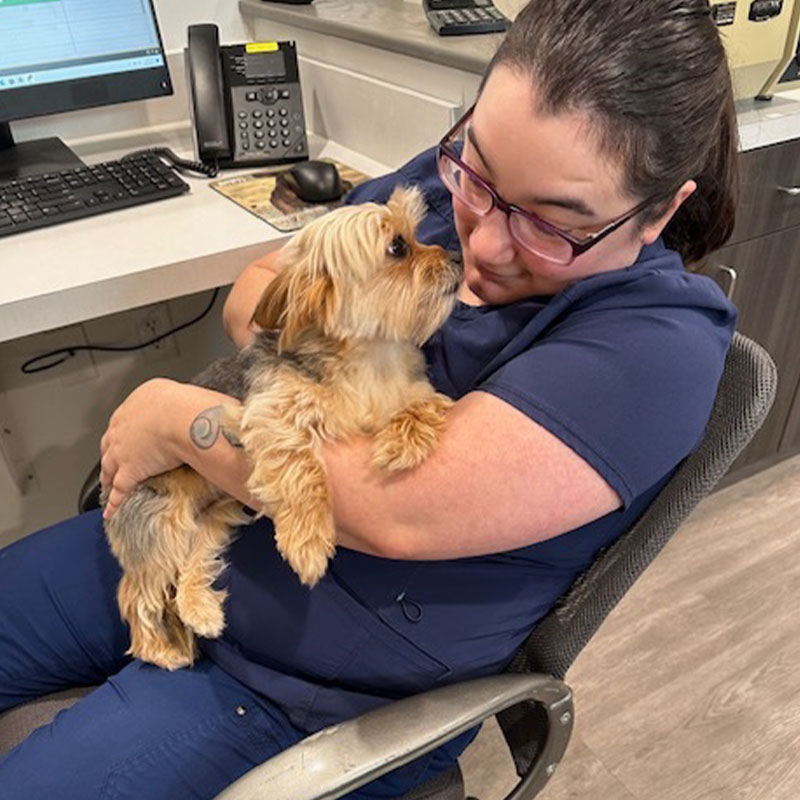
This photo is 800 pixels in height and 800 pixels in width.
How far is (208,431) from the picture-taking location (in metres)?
0.95

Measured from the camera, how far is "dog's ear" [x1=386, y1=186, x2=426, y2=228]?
3.31 feet

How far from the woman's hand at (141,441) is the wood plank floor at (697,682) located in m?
0.96

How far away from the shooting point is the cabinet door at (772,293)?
176 cm

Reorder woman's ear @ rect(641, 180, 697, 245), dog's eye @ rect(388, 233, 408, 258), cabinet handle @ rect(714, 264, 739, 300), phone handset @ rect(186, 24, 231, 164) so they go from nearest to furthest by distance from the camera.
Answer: woman's ear @ rect(641, 180, 697, 245) → dog's eye @ rect(388, 233, 408, 258) → phone handset @ rect(186, 24, 231, 164) → cabinet handle @ rect(714, 264, 739, 300)

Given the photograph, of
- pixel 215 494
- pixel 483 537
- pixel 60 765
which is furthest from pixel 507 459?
pixel 60 765

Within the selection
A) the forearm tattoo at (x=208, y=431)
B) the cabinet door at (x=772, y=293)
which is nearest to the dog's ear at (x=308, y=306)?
the forearm tattoo at (x=208, y=431)

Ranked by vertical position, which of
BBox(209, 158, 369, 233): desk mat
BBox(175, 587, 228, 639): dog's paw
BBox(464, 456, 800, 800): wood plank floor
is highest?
BBox(209, 158, 369, 233): desk mat

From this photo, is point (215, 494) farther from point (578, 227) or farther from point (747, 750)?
point (747, 750)

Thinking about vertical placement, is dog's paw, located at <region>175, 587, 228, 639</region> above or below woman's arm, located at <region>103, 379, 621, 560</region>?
below

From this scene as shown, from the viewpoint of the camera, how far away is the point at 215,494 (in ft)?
3.57

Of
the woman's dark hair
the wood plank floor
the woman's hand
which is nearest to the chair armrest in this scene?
the woman's hand

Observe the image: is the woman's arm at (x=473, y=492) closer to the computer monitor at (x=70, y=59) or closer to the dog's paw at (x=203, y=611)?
the dog's paw at (x=203, y=611)

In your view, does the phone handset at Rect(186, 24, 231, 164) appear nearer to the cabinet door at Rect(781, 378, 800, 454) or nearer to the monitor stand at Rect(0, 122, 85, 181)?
the monitor stand at Rect(0, 122, 85, 181)

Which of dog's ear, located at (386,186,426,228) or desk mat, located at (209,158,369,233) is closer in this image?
dog's ear, located at (386,186,426,228)
